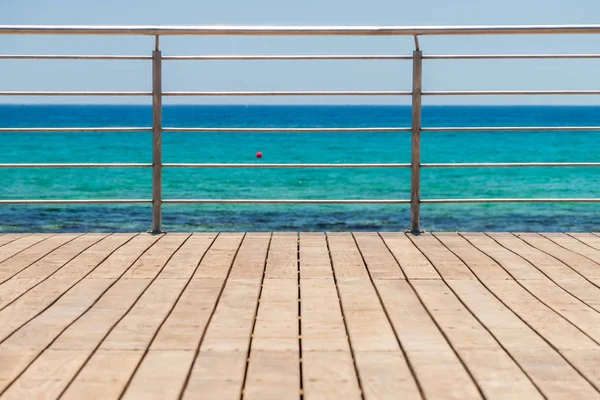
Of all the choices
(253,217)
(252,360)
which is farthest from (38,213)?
(252,360)

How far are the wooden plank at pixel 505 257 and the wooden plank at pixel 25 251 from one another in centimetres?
182

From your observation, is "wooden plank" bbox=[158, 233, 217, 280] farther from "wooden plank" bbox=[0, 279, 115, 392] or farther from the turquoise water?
the turquoise water

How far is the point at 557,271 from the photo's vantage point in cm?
312

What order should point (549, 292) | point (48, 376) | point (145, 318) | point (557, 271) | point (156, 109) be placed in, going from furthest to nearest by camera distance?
1. point (156, 109)
2. point (557, 271)
3. point (549, 292)
4. point (145, 318)
5. point (48, 376)

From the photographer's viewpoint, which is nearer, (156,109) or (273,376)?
(273,376)

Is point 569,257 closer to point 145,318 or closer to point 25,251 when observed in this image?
point 145,318

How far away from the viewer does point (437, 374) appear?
1.89m

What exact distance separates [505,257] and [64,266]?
1740 millimetres

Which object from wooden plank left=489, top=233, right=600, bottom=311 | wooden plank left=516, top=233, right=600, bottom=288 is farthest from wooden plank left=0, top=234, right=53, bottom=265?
wooden plank left=516, top=233, right=600, bottom=288

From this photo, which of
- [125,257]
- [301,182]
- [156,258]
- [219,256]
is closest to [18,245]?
[125,257]
